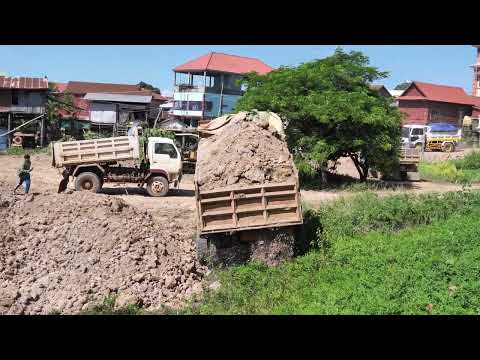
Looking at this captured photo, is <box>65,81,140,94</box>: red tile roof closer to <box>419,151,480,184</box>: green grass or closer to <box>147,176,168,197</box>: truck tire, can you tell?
<box>419,151,480,184</box>: green grass

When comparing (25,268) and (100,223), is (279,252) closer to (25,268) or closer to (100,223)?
(100,223)

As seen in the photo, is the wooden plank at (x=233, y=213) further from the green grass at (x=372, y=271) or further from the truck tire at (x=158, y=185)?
the truck tire at (x=158, y=185)

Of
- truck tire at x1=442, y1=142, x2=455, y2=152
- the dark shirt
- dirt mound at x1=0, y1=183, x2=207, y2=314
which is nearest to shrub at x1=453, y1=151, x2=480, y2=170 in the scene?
truck tire at x1=442, y1=142, x2=455, y2=152

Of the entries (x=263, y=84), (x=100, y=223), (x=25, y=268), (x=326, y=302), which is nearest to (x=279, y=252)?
(x=326, y=302)

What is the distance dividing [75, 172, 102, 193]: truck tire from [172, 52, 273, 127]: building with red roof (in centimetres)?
2630

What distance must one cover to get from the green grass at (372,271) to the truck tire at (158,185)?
6443 mm

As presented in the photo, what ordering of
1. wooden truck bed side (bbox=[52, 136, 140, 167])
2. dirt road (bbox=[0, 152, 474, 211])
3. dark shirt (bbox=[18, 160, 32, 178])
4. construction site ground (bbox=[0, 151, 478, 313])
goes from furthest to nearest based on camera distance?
wooden truck bed side (bbox=[52, 136, 140, 167]) < dark shirt (bbox=[18, 160, 32, 178]) < dirt road (bbox=[0, 152, 474, 211]) < construction site ground (bbox=[0, 151, 478, 313])

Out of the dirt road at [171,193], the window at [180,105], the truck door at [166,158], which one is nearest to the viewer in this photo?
the dirt road at [171,193]

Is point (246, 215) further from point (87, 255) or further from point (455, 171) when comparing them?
point (455, 171)

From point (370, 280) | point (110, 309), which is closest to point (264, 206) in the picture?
point (370, 280)

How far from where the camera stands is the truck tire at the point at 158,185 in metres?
18.0

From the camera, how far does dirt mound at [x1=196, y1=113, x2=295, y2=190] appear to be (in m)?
10.5

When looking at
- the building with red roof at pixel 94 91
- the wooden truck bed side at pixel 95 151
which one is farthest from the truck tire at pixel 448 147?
the building with red roof at pixel 94 91

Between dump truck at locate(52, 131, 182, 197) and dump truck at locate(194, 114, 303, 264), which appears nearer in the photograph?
dump truck at locate(194, 114, 303, 264)
